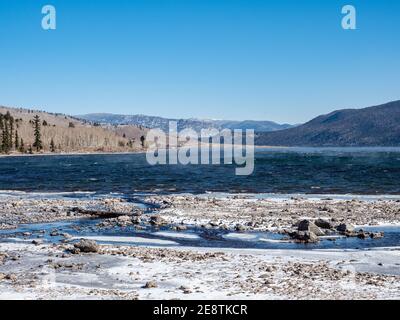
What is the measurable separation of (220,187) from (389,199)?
2054cm

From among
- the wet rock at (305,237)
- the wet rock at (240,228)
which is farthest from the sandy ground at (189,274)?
the wet rock at (240,228)

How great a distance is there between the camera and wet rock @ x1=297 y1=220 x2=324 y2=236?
84.3ft

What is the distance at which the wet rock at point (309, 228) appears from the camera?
25.7m

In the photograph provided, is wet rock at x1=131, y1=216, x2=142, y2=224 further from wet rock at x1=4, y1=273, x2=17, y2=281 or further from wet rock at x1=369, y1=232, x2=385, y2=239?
wet rock at x1=369, y1=232, x2=385, y2=239

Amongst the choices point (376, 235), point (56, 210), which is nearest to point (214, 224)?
point (376, 235)

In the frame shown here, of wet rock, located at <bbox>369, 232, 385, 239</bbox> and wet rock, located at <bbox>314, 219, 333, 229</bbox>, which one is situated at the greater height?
wet rock, located at <bbox>314, 219, 333, 229</bbox>

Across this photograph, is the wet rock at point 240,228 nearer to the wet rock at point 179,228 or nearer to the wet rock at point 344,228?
the wet rock at point 179,228

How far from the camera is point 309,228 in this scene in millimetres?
25797

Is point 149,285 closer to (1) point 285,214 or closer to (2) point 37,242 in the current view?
(2) point 37,242

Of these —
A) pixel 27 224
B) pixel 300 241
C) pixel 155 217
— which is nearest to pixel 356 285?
pixel 300 241

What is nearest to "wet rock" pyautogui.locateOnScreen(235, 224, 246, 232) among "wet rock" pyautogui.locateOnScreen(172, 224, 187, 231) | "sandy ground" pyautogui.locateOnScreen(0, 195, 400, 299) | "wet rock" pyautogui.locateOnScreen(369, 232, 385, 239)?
"sandy ground" pyautogui.locateOnScreen(0, 195, 400, 299)

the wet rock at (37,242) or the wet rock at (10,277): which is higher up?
the wet rock at (10,277)

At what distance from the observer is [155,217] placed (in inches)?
1208
